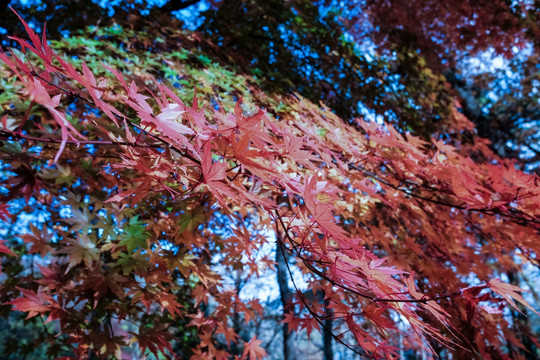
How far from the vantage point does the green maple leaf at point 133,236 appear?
1631mm

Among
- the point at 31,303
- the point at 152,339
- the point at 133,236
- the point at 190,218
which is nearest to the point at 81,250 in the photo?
the point at 133,236

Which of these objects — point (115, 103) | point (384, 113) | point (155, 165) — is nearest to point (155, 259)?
point (155, 165)

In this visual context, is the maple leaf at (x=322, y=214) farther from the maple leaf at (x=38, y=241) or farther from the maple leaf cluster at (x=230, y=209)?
the maple leaf at (x=38, y=241)

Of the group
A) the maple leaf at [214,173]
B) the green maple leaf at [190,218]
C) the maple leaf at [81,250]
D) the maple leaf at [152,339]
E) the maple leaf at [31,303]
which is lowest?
the maple leaf at [152,339]

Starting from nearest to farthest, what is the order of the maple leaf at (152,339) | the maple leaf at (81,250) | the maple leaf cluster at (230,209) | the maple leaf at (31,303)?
the maple leaf cluster at (230,209)
the maple leaf at (81,250)
the maple leaf at (31,303)
the maple leaf at (152,339)

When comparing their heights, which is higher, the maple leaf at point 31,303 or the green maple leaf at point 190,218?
the green maple leaf at point 190,218

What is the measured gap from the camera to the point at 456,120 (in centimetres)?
500

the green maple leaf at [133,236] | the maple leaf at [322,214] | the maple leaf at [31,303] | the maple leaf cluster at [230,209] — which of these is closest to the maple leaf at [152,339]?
the maple leaf cluster at [230,209]

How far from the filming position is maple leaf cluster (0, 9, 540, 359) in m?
1.04

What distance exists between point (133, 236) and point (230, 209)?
548 millimetres

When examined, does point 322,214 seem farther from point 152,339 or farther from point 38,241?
point 38,241

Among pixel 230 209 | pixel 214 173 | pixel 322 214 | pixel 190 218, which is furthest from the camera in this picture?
pixel 230 209

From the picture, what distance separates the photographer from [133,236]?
1661 mm

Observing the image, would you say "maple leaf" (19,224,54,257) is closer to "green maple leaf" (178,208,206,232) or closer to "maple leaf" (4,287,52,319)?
"maple leaf" (4,287,52,319)
